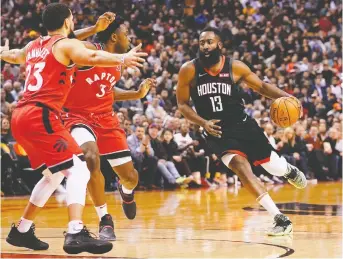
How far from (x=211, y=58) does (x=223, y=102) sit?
0.49 m

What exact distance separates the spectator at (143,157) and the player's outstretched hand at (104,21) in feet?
22.9

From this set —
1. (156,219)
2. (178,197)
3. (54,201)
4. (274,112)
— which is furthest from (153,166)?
(274,112)

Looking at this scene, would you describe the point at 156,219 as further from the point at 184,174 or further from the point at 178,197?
the point at 184,174

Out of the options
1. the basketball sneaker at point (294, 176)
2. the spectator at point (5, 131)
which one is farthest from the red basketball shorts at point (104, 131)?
the spectator at point (5, 131)

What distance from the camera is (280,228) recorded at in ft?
26.0

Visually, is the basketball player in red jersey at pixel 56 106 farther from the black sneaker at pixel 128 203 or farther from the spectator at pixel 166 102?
the spectator at pixel 166 102

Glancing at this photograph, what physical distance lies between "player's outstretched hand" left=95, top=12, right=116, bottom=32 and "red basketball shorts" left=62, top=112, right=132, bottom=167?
86 cm

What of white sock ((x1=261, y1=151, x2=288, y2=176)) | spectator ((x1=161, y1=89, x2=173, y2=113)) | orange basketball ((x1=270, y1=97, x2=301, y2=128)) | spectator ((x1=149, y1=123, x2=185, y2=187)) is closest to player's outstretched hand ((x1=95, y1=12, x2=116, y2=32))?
orange basketball ((x1=270, y1=97, x2=301, y2=128))

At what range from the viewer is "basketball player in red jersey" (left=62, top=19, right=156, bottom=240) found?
298 inches

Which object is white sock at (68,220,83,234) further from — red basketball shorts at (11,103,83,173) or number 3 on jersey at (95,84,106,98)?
number 3 on jersey at (95,84,106,98)

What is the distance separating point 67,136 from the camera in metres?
6.44

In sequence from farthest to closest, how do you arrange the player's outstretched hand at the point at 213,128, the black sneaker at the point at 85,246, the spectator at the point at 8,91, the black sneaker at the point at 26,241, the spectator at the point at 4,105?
the spectator at the point at 8,91
the spectator at the point at 4,105
the player's outstretched hand at the point at 213,128
the black sneaker at the point at 26,241
the black sneaker at the point at 85,246

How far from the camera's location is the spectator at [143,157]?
14.9m

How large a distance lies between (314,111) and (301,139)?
3.05 meters
